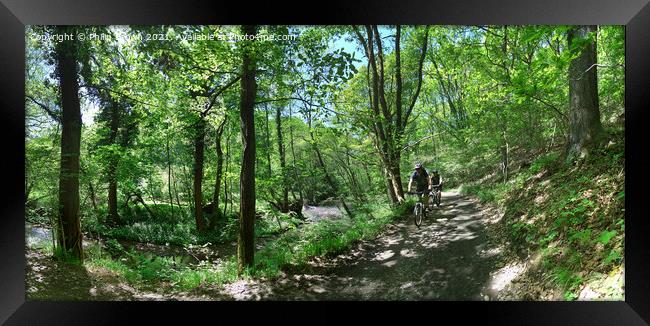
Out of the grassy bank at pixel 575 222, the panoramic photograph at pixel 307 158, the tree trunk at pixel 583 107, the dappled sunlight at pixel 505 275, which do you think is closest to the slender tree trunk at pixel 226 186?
the panoramic photograph at pixel 307 158

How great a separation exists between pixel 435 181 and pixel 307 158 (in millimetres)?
2023

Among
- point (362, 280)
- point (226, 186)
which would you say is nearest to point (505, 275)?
point (362, 280)

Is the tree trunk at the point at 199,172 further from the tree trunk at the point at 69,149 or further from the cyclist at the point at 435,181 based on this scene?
the cyclist at the point at 435,181

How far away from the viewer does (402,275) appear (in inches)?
133

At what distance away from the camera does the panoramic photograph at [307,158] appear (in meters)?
3.13

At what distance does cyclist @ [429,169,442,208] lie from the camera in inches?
Result: 177
